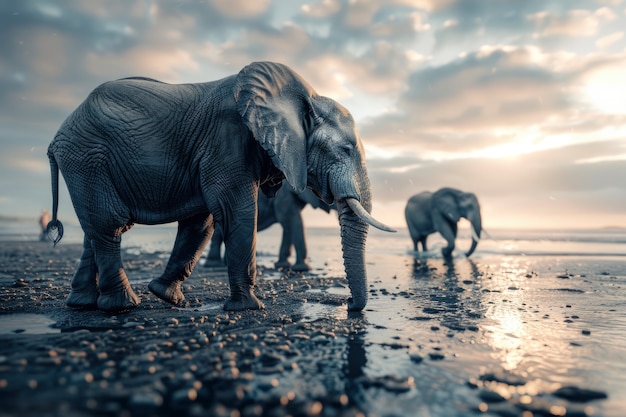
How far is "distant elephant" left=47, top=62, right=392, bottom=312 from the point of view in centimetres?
533

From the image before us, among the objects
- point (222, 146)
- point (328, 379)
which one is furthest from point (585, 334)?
point (222, 146)

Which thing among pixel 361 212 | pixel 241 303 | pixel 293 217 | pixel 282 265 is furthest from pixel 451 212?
pixel 241 303

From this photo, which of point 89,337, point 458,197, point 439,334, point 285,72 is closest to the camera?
point 89,337

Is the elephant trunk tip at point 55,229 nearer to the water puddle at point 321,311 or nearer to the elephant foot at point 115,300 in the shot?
the elephant foot at point 115,300

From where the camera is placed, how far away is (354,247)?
5652mm

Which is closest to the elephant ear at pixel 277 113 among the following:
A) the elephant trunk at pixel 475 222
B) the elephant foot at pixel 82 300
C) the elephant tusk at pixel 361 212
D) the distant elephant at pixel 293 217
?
the elephant tusk at pixel 361 212

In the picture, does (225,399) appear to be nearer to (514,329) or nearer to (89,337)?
(89,337)

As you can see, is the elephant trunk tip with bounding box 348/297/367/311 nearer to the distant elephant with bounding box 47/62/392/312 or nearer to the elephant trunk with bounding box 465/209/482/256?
the distant elephant with bounding box 47/62/392/312

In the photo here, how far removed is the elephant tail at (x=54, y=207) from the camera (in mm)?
5945

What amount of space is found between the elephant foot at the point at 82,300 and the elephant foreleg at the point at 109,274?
415 mm

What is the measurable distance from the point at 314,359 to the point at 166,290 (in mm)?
3334

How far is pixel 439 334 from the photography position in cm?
464

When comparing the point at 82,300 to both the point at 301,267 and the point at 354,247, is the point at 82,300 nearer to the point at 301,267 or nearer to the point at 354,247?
the point at 354,247

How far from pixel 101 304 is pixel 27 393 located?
2.99 metres
